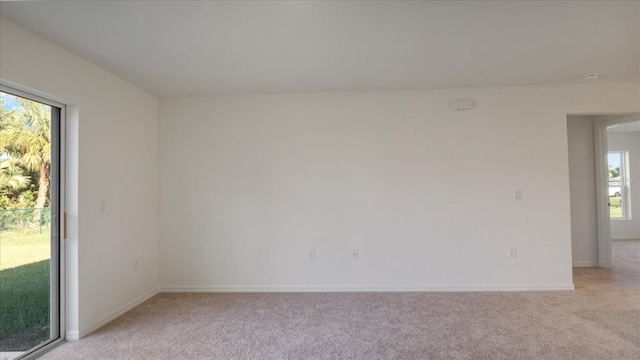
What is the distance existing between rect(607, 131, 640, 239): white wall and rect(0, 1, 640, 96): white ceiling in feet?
14.1

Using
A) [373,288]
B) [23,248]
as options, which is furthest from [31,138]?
[373,288]

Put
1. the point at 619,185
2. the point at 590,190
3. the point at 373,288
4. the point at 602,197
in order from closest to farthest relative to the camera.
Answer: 1. the point at 373,288
2. the point at 602,197
3. the point at 590,190
4. the point at 619,185

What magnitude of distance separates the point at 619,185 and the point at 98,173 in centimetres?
885

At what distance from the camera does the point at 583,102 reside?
355 cm

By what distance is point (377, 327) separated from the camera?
2.69 meters

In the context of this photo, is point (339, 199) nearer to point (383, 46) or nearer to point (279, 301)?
point (279, 301)

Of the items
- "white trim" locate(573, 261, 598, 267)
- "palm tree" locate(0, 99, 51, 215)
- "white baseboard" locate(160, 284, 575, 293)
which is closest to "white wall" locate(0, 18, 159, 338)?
"palm tree" locate(0, 99, 51, 215)

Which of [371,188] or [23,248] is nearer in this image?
[23,248]

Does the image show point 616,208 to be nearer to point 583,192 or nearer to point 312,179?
point 583,192

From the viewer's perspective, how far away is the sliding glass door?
2178 mm

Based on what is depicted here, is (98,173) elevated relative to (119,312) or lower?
elevated

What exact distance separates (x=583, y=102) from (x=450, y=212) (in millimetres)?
1943

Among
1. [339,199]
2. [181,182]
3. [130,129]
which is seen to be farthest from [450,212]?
[130,129]

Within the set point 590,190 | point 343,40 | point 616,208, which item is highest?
point 343,40
